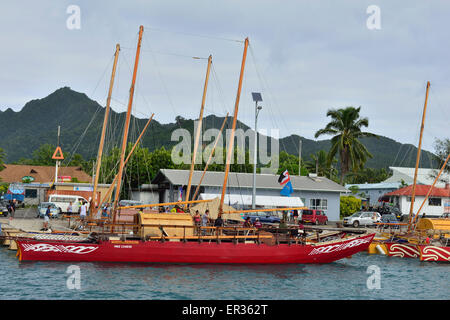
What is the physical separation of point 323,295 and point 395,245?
50.4ft

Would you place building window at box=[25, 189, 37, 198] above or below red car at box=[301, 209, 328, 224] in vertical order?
above

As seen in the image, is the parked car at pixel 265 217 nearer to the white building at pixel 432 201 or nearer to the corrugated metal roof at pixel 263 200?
the corrugated metal roof at pixel 263 200

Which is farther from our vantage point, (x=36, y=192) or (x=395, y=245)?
(x=36, y=192)

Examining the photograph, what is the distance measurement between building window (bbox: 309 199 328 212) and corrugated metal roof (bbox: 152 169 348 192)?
5.12ft

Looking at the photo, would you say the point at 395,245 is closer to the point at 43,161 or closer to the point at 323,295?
the point at 323,295

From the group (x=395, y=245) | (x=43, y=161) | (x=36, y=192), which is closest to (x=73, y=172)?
(x=36, y=192)

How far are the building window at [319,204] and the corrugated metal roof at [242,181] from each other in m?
1.56

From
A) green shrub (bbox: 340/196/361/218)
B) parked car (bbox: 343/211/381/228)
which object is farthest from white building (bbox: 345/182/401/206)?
parked car (bbox: 343/211/381/228)

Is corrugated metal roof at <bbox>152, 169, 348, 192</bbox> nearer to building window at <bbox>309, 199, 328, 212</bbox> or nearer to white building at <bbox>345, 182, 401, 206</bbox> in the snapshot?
building window at <bbox>309, 199, 328, 212</bbox>

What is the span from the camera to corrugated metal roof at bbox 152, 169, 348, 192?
55.6 metres

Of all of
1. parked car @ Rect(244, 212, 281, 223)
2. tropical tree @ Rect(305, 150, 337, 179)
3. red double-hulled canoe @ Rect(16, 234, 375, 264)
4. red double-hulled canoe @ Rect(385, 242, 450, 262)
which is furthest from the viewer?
tropical tree @ Rect(305, 150, 337, 179)

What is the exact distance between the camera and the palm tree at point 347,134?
242ft

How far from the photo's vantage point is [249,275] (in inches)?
959

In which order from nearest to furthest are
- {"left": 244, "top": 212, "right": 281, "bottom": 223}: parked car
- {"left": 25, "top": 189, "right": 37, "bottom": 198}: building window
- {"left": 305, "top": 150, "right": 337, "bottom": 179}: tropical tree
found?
{"left": 244, "top": 212, "right": 281, "bottom": 223}: parked car → {"left": 25, "top": 189, "right": 37, "bottom": 198}: building window → {"left": 305, "top": 150, "right": 337, "bottom": 179}: tropical tree
